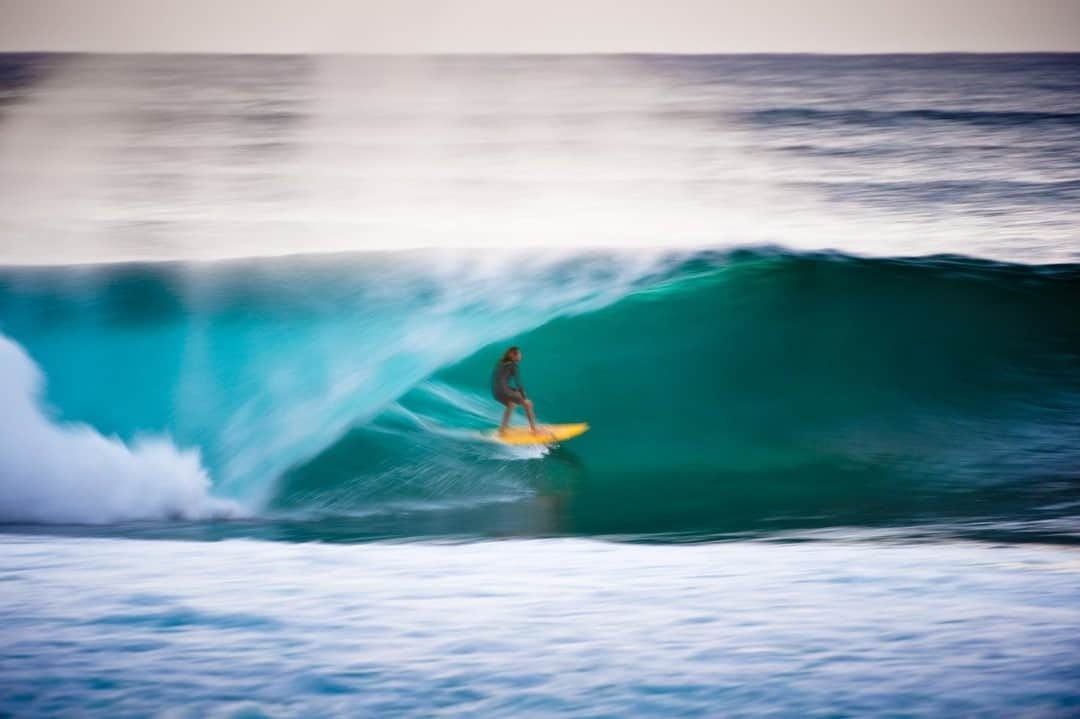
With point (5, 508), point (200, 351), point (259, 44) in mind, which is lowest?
point (5, 508)

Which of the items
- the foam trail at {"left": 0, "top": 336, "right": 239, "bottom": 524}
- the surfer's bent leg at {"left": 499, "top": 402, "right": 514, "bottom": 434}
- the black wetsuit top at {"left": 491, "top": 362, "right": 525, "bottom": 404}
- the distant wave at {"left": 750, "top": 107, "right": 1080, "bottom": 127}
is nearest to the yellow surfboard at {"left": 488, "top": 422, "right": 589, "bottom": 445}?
the surfer's bent leg at {"left": 499, "top": 402, "right": 514, "bottom": 434}

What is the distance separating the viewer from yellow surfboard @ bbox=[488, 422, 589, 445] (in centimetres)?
496

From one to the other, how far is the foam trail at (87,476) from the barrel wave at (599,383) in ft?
0.23

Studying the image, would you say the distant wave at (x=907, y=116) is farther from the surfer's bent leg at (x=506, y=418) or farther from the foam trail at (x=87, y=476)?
the foam trail at (x=87, y=476)

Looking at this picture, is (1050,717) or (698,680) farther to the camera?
(698,680)

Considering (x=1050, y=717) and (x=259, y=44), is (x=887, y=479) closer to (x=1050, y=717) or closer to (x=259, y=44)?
(x=1050, y=717)

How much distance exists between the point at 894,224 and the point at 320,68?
451 centimetres

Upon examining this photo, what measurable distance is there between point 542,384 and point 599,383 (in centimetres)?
32

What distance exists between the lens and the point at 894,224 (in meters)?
7.48

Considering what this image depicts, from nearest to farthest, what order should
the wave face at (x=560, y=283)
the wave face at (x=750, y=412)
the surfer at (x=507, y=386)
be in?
the wave face at (x=750, y=412) → the wave face at (x=560, y=283) → the surfer at (x=507, y=386)

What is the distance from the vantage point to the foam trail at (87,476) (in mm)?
4305

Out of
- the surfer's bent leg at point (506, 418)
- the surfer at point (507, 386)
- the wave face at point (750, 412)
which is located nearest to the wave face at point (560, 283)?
the wave face at point (750, 412)

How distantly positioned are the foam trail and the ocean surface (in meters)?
0.03

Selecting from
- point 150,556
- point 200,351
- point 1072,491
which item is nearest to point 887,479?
point 1072,491
